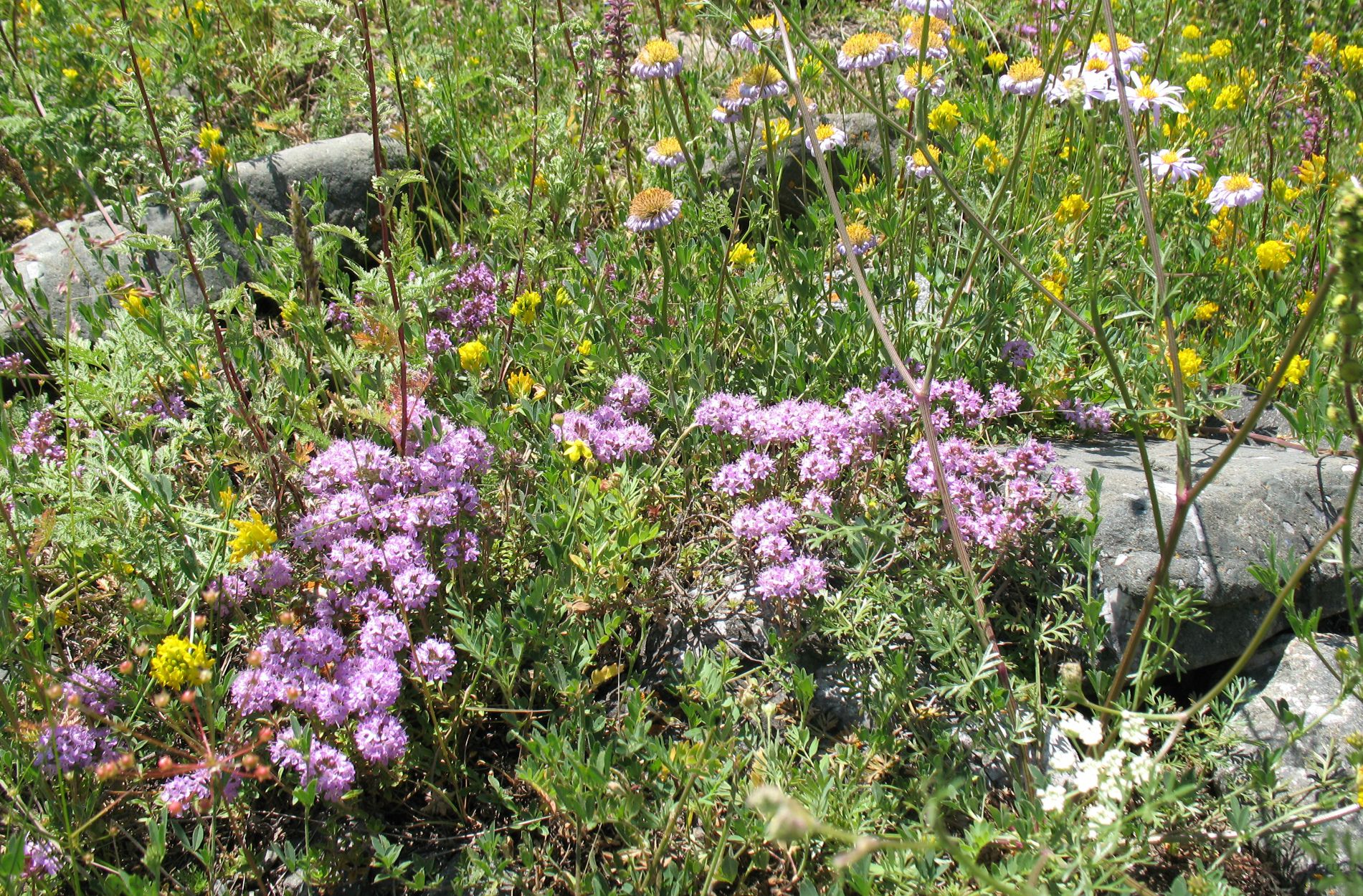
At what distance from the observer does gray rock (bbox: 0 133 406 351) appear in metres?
3.84

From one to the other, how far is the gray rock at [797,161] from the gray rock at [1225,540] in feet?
7.64

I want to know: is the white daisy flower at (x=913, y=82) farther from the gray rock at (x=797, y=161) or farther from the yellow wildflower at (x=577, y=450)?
the yellow wildflower at (x=577, y=450)

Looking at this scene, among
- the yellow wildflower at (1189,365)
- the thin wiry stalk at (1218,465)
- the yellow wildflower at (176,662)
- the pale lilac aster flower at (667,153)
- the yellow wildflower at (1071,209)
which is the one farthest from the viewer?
the pale lilac aster flower at (667,153)

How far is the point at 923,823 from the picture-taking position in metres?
2.17

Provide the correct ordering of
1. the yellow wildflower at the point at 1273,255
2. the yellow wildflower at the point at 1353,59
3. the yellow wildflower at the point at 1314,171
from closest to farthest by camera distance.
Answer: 1. the yellow wildflower at the point at 1273,255
2. the yellow wildflower at the point at 1314,171
3. the yellow wildflower at the point at 1353,59

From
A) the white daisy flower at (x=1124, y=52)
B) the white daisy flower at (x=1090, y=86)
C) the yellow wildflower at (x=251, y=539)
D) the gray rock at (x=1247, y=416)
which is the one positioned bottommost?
the gray rock at (x=1247, y=416)

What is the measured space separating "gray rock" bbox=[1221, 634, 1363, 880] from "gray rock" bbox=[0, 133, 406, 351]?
3.89 meters

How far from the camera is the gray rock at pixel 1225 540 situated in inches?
103

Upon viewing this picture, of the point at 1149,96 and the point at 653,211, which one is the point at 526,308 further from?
the point at 1149,96

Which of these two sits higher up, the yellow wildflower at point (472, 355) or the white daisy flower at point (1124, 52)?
the white daisy flower at point (1124, 52)

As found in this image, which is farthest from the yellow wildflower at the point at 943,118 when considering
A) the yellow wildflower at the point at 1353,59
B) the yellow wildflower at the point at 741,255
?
the yellow wildflower at the point at 1353,59

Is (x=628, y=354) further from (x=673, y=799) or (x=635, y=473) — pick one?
(x=673, y=799)

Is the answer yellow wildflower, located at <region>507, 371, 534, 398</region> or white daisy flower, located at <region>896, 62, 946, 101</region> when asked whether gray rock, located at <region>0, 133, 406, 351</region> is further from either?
white daisy flower, located at <region>896, 62, 946, 101</region>

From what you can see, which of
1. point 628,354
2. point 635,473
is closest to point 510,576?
point 635,473
